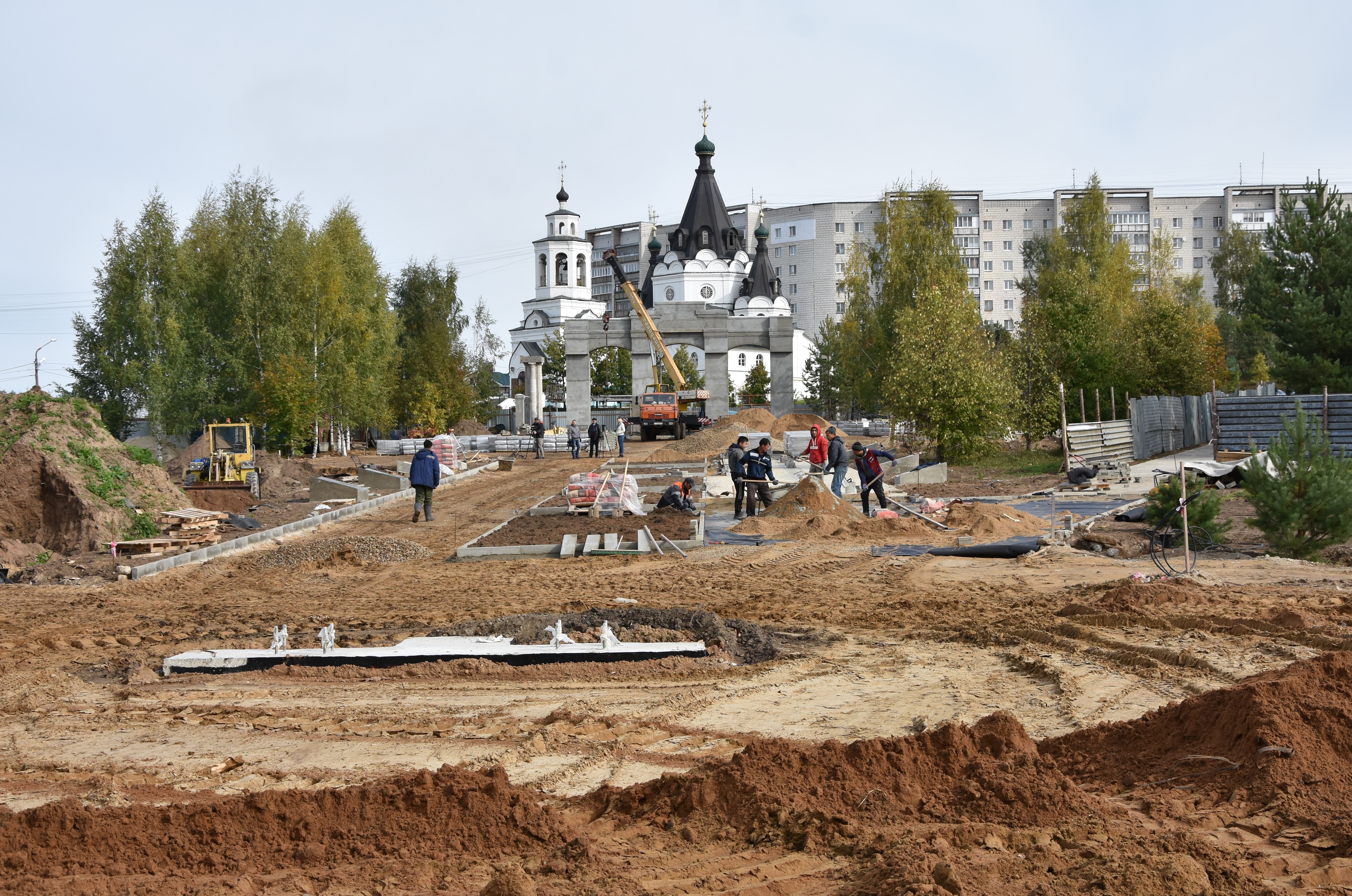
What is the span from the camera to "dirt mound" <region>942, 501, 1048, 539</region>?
15.1m

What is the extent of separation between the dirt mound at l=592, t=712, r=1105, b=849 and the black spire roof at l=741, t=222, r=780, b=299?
3468 inches

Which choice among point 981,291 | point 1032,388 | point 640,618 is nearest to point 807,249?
point 981,291

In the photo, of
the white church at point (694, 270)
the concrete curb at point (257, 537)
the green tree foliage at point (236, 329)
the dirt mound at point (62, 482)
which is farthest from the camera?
the white church at point (694, 270)

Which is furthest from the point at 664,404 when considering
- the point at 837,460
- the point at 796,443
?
the point at 837,460

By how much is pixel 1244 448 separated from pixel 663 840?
85.5 ft

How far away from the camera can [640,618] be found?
959cm

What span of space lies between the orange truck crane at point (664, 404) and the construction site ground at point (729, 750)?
35.5 m

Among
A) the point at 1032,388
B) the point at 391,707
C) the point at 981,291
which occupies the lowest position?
the point at 391,707

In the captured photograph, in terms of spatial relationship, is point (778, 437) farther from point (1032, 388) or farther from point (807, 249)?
point (807, 249)

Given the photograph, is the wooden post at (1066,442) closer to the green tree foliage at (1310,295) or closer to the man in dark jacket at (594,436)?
the green tree foliage at (1310,295)

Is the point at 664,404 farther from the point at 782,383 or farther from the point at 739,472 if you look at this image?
the point at 739,472

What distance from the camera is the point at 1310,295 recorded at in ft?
96.4

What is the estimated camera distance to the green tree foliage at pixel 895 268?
1791 inches

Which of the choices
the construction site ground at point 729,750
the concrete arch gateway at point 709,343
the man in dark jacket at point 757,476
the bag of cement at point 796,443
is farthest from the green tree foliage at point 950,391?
the concrete arch gateway at point 709,343
